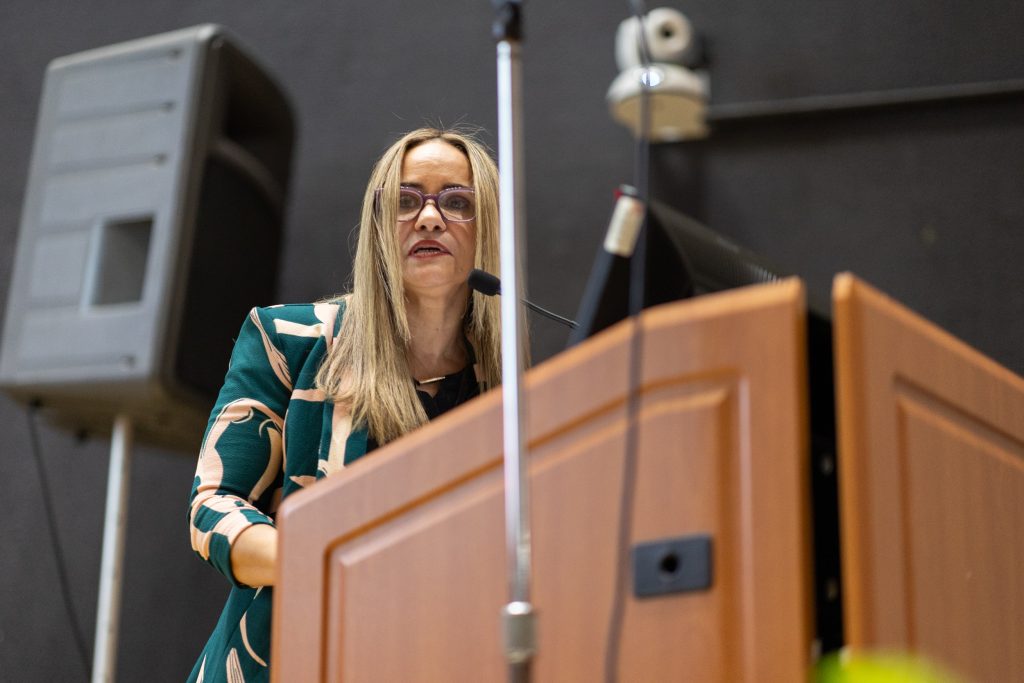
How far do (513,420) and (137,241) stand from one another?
7.41ft

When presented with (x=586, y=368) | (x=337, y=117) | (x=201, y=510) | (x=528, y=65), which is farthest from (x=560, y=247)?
(x=586, y=368)

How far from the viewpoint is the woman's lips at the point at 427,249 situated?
1.73m

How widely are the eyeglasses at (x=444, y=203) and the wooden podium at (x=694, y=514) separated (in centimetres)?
77

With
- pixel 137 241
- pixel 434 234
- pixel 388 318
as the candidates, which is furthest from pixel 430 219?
pixel 137 241

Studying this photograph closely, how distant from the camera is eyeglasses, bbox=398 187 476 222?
1754 millimetres

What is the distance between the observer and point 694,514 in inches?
33.7

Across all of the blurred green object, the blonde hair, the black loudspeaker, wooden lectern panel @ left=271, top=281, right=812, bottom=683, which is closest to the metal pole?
the black loudspeaker

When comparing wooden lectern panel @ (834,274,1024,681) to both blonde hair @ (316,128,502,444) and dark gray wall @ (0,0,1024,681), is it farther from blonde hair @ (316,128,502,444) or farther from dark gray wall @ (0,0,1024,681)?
dark gray wall @ (0,0,1024,681)

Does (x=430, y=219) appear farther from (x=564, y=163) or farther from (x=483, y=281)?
(x=564, y=163)

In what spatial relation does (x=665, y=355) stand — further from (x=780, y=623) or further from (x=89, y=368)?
(x=89, y=368)

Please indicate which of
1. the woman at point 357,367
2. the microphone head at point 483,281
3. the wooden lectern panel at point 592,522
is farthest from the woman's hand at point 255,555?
the microphone head at point 483,281

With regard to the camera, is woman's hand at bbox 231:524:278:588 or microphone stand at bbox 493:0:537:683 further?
woman's hand at bbox 231:524:278:588

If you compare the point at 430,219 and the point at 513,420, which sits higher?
the point at 430,219

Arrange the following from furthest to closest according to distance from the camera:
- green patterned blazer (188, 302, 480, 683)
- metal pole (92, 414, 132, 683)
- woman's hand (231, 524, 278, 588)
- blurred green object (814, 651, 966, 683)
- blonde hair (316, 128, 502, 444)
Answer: metal pole (92, 414, 132, 683) < blonde hair (316, 128, 502, 444) < green patterned blazer (188, 302, 480, 683) < woman's hand (231, 524, 278, 588) < blurred green object (814, 651, 966, 683)
